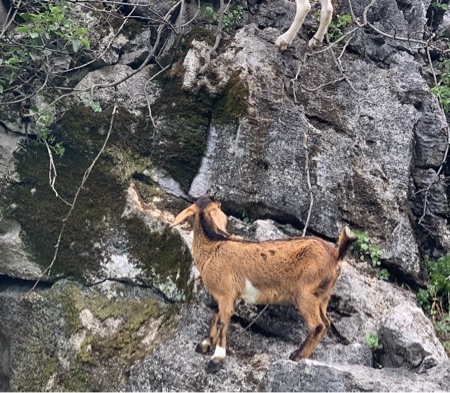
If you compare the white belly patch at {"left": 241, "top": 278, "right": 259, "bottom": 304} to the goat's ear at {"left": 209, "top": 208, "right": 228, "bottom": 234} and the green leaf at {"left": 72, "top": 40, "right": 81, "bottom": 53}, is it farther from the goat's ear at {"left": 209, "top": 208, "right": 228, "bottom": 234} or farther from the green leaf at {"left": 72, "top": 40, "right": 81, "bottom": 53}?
the green leaf at {"left": 72, "top": 40, "right": 81, "bottom": 53}

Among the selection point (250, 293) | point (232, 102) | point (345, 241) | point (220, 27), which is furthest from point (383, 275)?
point (220, 27)

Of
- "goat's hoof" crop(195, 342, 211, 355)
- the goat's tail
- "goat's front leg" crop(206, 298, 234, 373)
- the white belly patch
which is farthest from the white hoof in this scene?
"goat's hoof" crop(195, 342, 211, 355)

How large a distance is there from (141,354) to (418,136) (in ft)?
11.7

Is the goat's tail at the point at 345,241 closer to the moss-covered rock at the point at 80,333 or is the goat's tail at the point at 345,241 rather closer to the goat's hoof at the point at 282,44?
the moss-covered rock at the point at 80,333

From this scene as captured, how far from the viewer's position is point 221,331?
14.7ft

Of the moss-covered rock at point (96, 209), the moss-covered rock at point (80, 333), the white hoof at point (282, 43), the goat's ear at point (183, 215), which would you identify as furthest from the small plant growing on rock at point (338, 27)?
the moss-covered rock at point (80, 333)

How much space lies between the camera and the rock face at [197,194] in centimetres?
482

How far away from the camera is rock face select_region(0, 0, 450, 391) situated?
4.82 m

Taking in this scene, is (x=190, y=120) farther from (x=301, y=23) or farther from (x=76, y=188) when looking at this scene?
(x=301, y=23)

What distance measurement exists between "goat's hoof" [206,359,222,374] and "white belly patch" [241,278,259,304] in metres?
0.50

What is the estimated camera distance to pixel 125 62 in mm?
6812

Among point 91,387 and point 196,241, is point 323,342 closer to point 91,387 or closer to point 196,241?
point 196,241

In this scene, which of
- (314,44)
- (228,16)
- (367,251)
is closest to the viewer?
(367,251)

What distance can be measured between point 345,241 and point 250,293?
79 centimetres
